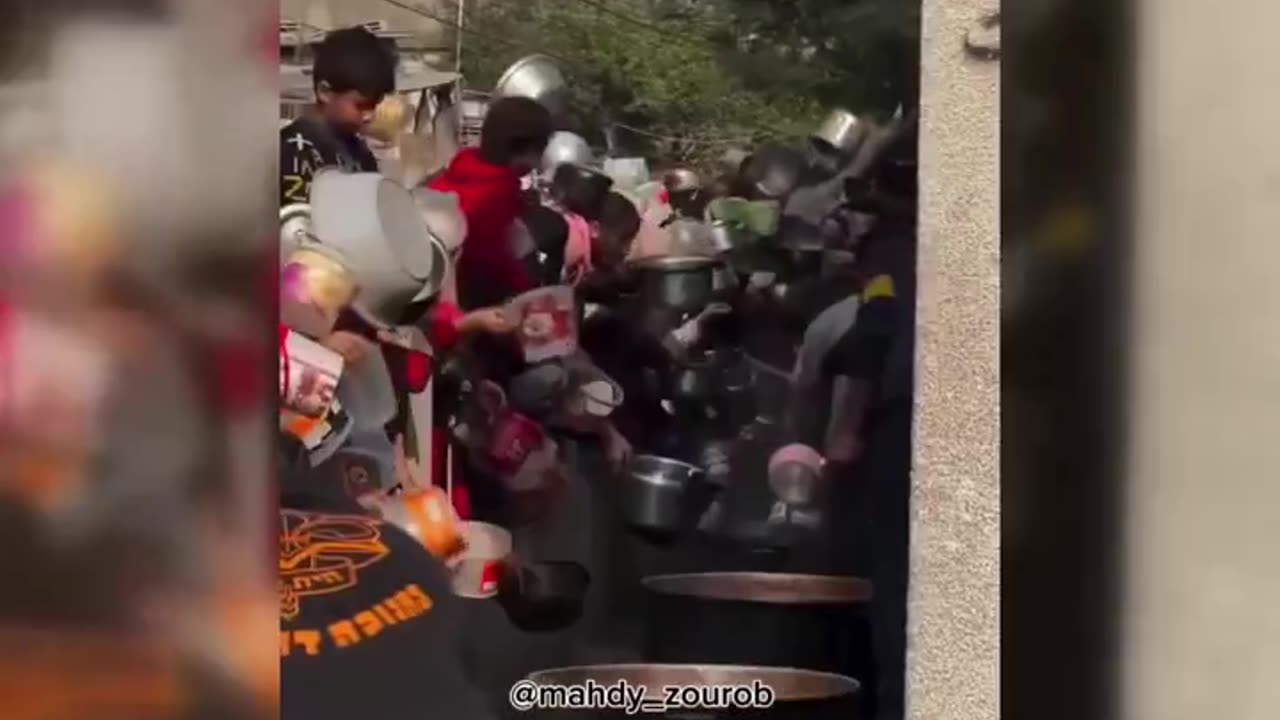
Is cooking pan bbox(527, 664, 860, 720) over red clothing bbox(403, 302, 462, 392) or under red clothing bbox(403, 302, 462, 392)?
under

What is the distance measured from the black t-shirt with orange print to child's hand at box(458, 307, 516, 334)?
239mm

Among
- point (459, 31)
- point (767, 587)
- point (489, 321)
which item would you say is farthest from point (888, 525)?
point (459, 31)

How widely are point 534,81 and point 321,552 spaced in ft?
1.84

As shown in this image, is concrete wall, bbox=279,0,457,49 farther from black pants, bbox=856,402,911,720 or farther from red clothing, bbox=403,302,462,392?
black pants, bbox=856,402,911,720

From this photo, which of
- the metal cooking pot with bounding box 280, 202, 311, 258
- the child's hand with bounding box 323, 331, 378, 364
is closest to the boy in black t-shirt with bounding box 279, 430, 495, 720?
the child's hand with bounding box 323, 331, 378, 364

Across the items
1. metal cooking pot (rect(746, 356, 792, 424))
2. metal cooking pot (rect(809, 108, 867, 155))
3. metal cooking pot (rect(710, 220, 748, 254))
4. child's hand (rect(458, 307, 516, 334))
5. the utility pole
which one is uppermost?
the utility pole

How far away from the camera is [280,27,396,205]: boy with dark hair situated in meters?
1.55

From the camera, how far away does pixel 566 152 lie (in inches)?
61.9

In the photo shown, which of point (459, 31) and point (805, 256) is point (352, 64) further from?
point (805, 256)

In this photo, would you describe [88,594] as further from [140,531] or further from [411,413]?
[411,413]

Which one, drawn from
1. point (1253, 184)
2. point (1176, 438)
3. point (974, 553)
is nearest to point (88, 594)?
point (974, 553)

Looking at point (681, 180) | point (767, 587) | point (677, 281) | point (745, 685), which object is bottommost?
point (745, 685)

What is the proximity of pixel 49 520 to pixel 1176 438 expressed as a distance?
1.23 m

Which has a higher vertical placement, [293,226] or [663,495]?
[293,226]
